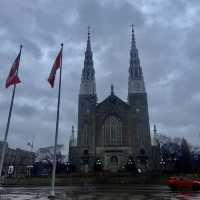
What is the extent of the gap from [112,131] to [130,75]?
1505cm

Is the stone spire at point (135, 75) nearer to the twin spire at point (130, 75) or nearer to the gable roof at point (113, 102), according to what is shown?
the twin spire at point (130, 75)

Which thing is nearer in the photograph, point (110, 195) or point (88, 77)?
point (110, 195)

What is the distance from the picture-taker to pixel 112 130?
69500 millimetres

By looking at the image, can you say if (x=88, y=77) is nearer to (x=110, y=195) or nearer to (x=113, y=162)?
(x=113, y=162)

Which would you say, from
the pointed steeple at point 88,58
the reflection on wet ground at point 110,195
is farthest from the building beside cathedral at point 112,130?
the reflection on wet ground at point 110,195

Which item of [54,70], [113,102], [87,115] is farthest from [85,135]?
[54,70]

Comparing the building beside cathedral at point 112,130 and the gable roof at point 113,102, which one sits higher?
the gable roof at point 113,102

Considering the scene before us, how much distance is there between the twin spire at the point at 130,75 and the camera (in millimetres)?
73250

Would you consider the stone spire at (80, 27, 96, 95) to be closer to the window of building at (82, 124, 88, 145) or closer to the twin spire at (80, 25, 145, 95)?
the twin spire at (80, 25, 145, 95)

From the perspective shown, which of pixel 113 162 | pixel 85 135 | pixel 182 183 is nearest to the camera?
pixel 182 183

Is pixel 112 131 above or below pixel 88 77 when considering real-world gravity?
below

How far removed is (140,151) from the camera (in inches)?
2667

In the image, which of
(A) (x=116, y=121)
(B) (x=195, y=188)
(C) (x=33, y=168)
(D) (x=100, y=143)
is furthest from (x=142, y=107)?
(B) (x=195, y=188)

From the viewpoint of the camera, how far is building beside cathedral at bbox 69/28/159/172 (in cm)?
6750
